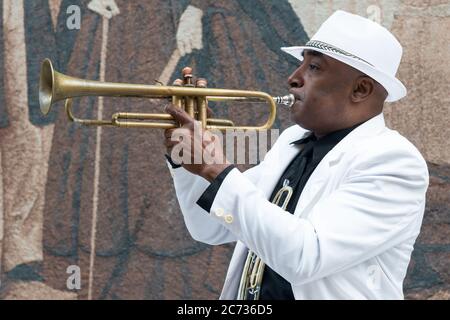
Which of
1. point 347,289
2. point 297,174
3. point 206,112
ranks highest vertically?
point 206,112

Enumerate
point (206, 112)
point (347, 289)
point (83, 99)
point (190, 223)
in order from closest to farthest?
point (347, 289), point (206, 112), point (190, 223), point (83, 99)

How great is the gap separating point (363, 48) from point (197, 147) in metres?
0.73

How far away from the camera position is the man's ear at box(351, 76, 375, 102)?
3.02 metres

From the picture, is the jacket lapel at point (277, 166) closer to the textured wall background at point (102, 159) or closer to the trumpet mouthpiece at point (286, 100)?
the trumpet mouthpiece at point (286, 100)

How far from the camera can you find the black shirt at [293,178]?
8.90ft

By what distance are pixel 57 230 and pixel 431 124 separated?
2323 mm

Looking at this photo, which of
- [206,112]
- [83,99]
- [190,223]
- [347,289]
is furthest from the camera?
[83,99]

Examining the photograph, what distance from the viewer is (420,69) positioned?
202 inches

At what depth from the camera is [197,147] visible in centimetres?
272

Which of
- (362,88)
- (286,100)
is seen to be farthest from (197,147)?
(362,88)

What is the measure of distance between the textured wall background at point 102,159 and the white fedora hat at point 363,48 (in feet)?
6.59

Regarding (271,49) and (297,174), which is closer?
(297,174)

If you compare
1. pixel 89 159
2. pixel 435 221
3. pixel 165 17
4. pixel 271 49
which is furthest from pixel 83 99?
pixel 435 221
